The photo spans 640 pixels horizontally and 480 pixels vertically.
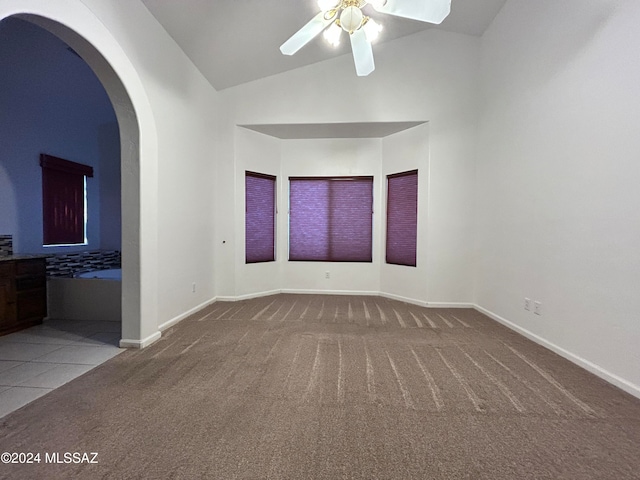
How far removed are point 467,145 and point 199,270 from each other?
4163 millimetres

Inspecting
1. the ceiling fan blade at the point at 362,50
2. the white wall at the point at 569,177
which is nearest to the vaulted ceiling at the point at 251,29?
the white wall at the point at 569,177

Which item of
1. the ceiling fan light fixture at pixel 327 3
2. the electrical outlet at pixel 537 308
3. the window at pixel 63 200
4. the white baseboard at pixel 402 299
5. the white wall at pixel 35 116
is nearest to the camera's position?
the ceiling fan light fixture at pixel 327 3

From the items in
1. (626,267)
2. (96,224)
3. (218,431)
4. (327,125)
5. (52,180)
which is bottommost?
(218,431)

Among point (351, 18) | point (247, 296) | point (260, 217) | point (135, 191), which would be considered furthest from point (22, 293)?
point (351, 18)

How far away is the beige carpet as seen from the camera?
4.58ft

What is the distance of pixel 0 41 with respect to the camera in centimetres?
350

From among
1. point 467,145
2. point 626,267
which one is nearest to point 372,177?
point 467,145

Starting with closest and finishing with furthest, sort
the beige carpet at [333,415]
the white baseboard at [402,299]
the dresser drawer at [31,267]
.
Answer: the beige carpet at [333,415] → the dresser drawer at [31,267] → the white baseboard at [402,299]

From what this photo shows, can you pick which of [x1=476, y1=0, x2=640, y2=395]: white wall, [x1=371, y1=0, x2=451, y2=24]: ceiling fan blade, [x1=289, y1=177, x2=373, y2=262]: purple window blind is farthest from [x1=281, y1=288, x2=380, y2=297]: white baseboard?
[x1=371, y1=0, x2=451, y2=24]: ceiling fan blade

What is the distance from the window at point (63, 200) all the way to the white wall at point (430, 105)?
7.10 ft

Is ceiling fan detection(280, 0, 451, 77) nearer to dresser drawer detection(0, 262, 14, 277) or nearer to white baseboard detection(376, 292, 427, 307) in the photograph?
white baseboard detection(376, 292, 427, 307)

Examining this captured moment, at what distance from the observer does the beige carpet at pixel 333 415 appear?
1.40 metres

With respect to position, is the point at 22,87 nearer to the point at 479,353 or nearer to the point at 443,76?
the point at 443,76

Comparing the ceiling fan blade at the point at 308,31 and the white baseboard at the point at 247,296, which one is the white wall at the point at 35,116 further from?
the ceiling fan blade at the point at 308,31
